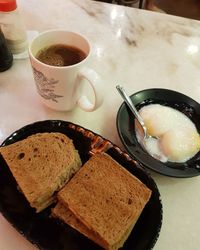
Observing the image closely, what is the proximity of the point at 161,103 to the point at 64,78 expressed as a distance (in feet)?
0.74

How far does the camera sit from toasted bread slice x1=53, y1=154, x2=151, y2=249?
1.48ft

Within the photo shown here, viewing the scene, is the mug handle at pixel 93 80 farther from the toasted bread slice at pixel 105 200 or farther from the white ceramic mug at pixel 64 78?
the toasted bread slice at pixel 105 200

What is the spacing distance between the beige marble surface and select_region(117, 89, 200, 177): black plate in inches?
1.5

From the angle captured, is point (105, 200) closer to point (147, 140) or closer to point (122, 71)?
point (147, 140)

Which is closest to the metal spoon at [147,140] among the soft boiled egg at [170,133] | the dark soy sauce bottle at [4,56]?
the soft boiled egg at [170,133]

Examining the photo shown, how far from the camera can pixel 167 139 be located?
1.95 feet

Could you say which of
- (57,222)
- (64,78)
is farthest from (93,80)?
(57,222)

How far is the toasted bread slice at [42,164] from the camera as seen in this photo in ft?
1.58

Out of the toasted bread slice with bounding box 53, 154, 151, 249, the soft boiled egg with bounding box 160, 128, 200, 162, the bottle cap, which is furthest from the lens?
the bottle cap

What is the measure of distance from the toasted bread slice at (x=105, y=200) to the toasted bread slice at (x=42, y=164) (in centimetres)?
2

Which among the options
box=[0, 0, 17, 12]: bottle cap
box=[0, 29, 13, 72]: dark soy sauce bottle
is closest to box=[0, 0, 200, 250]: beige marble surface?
box=[0, 29, 13, 72]: dark soy sauce bottle

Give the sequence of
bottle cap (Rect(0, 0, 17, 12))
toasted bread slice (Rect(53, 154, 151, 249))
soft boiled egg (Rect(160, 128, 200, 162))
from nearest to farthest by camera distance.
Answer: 1. toasted bread slice (Rect(53, 154, 151, 249))
2. soft boiled egg (Rect(160, 128, 200, 162))
3. bottle cap (Rect(0, 0, 17, 12))

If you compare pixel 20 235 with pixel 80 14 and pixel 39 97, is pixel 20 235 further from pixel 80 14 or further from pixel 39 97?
pixel 80 14

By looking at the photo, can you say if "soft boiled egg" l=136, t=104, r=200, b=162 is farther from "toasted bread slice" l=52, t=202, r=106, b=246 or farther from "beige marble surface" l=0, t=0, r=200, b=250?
"toasted bread slice" l=52, t=202, r=106, b=246
